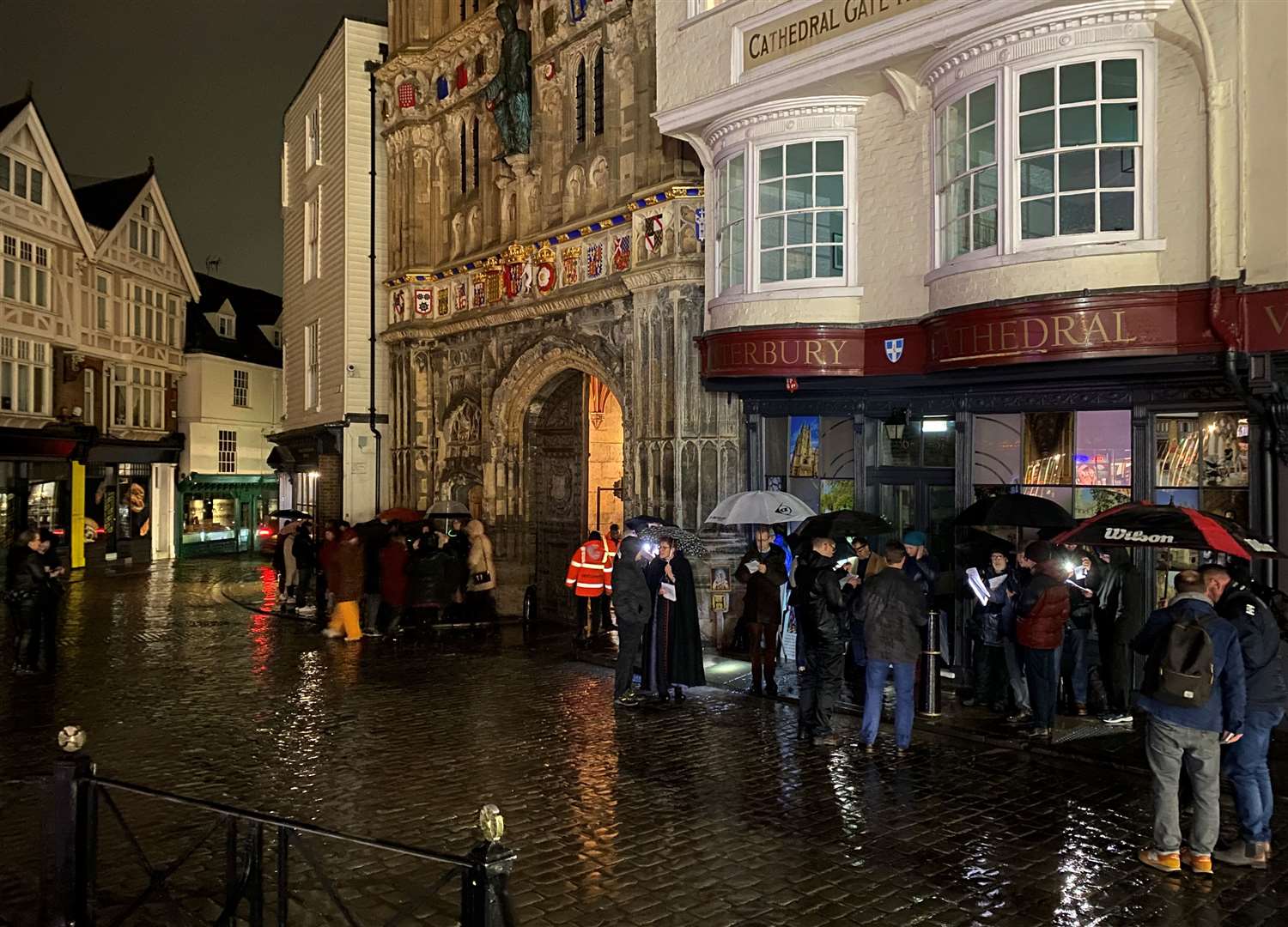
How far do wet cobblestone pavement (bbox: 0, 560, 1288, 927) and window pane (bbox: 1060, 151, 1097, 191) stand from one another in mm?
5656

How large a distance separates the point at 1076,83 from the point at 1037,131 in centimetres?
56

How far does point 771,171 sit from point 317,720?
8628 mm

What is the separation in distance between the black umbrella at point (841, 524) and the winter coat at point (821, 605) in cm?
102

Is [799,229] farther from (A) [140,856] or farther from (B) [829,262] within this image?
(A) [140,856]

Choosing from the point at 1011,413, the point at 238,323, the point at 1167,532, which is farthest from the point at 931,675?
the point at 238,323

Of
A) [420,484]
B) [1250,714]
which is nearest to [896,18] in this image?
[1250,714]

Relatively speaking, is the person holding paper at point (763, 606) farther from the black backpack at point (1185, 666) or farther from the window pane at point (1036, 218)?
the black backpack at point (1185, 666)

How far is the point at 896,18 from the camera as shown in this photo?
12031 mm

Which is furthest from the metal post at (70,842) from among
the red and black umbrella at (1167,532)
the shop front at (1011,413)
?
the shop front at (1011,413)

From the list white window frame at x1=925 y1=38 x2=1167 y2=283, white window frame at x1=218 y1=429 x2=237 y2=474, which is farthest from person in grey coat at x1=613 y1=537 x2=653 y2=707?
white window frame at x1=218 y1=429 x2=237 y2=474

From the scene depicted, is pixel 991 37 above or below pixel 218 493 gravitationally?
above

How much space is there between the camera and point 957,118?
476 inches

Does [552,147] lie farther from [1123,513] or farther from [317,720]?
[1123,513]

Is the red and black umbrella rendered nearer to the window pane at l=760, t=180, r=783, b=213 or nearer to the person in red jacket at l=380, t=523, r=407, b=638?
the window pane at l=760, t=180, r=783, b=213
